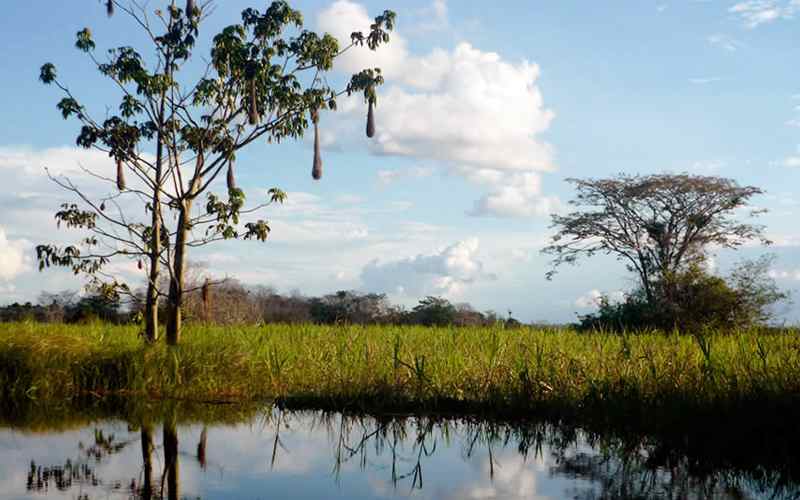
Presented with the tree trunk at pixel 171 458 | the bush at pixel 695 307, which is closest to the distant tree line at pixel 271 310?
the bush at pixel 695 307

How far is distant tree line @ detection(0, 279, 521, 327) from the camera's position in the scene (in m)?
25.3

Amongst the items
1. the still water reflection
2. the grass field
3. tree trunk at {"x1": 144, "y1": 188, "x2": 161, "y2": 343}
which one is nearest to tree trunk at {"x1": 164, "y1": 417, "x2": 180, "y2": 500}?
the still water reflection

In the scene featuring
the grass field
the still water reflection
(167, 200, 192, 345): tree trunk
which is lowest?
the still water reflection

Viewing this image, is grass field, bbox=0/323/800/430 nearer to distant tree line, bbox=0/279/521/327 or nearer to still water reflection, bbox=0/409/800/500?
still water reflection, bbox=0/409/800/500

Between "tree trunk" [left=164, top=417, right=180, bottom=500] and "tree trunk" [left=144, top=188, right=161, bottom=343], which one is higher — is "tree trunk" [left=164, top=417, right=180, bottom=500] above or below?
below

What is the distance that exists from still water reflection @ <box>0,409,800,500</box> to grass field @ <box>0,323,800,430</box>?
26.7 inches

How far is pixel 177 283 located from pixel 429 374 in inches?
153

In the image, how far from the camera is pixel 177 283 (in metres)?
12.0

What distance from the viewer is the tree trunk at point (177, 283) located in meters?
12.0

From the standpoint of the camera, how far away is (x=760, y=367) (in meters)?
9.34

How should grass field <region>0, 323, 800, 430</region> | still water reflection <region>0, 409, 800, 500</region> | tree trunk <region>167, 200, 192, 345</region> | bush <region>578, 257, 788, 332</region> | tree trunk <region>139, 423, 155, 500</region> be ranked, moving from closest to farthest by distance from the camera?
tree trunk <region>139, 423, 155, 500</region>, still water reflection <region>0, 409, 800, 500</region>, grass field <region>0, 323, 800, 430</region>, tree trunk <region>167, 200, 192, 345</region>, bush <region>578, 257, 788, 332</region>

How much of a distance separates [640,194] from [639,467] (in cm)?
2464

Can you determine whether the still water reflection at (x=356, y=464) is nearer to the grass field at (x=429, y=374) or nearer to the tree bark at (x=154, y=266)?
the grass field at (x=429, y=374)

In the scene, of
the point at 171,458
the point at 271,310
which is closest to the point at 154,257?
the point at 171,458
